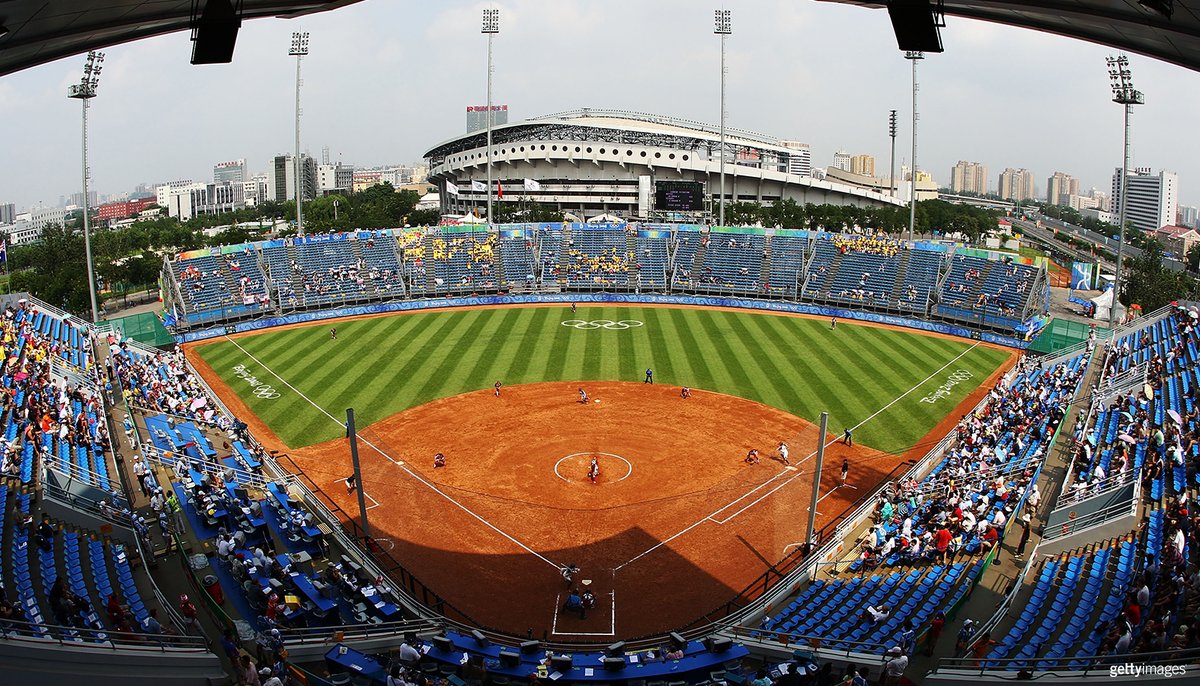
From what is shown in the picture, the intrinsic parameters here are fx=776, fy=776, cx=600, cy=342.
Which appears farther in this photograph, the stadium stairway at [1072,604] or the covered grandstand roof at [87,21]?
the stadium stairway at [1072,604]

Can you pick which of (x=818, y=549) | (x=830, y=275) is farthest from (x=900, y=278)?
(x=818, y=549)

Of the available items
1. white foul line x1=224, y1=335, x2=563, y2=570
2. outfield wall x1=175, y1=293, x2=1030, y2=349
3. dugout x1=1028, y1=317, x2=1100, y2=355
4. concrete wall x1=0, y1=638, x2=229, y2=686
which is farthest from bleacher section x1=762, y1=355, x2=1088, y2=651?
outfield wall x1=175, y1=293, x2=1030, y2=349

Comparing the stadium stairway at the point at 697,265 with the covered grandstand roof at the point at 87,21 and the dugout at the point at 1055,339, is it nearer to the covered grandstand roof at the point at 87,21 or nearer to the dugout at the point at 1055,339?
the dugout at the point at 1055,339

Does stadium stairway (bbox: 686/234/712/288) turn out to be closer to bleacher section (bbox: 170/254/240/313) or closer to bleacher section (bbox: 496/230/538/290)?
bleacher section (bbox: 496/230/538/290)

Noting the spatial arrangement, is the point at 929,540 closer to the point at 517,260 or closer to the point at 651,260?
the point at 651,260

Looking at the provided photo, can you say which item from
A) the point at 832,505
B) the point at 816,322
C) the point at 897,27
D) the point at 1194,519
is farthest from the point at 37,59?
the point at 816,322

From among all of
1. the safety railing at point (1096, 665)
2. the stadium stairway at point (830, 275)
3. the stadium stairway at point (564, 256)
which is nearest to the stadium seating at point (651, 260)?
the stadium stairway at point (564, 256)
